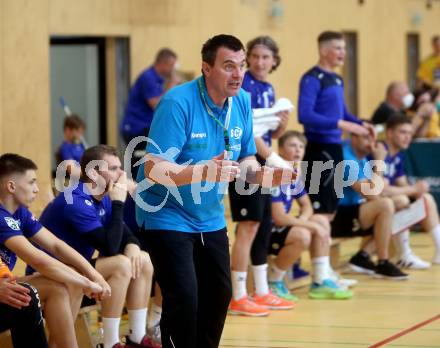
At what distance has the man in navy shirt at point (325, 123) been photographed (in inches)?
310

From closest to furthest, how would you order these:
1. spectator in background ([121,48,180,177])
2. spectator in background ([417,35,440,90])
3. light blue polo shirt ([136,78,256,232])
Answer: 1. light blue polo shirt ([136,78,256,232])
2. spectator in background ([121,48,180,177])
3. spectator in background ([417,35,440,90])

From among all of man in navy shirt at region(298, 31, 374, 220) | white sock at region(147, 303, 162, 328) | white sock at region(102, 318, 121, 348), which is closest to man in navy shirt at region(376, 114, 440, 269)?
man in navy shirt at region(298, 31, 374, 220)

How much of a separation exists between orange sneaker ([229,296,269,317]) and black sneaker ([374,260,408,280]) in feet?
5.93

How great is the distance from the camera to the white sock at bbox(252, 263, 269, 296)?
739 cm

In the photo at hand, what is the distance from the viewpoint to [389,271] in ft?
28.5

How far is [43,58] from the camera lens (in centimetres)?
1020

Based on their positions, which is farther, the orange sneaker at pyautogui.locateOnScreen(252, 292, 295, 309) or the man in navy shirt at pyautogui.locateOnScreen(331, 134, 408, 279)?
the man in navy shirt at pyautogui.locateOnScreen(331, 134, 408, 279)

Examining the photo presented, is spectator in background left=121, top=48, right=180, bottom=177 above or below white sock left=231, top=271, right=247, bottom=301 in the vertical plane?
above

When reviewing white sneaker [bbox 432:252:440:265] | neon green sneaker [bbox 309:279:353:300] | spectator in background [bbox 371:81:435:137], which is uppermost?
spectator in background [bbox 371:81:435:137]

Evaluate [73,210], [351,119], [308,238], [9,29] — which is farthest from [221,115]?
[9,29]

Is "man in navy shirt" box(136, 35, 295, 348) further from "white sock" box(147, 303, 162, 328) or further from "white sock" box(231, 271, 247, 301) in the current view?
"white sock" box(231, 271, 247, 301)

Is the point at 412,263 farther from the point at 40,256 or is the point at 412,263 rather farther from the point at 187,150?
the point at 187,150

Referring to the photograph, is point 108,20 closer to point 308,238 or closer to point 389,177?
point 389,177

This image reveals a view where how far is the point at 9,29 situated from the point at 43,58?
0.54 metres
